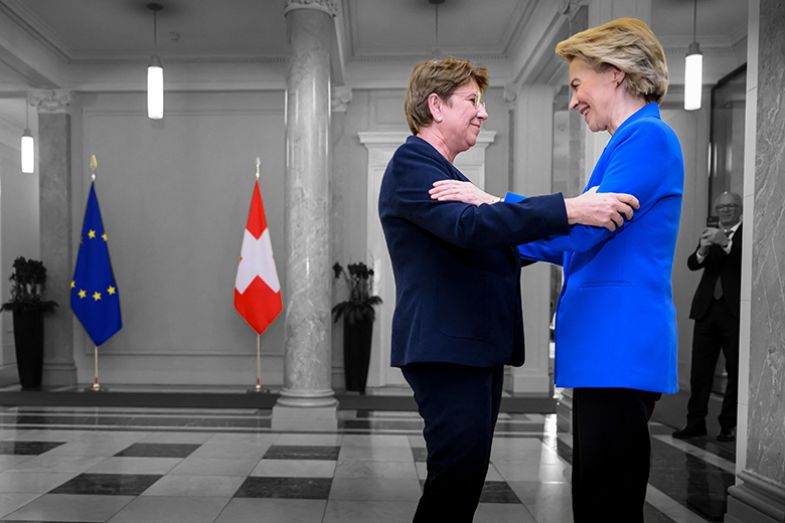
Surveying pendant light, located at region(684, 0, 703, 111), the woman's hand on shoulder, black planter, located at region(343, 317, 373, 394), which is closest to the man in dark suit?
pendant light, located at region(684, 0, 703, 111)

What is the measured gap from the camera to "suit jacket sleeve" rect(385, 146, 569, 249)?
4.42ft

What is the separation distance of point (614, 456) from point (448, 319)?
43 cm

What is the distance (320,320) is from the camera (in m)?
5.48

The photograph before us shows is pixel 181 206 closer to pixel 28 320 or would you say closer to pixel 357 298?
pixel 28 320

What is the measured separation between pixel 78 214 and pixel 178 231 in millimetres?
1256

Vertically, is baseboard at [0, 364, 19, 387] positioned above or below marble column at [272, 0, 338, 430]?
below

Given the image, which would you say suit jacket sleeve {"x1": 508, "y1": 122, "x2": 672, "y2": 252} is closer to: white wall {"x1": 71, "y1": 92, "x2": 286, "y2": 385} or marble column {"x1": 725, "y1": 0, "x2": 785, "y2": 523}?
marble column {"x1": 725, "y1": 0, "x2": 785, "y2": 523}

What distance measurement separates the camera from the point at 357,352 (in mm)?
7477

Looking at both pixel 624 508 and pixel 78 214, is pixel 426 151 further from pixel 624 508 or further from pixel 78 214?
pixel 78 214

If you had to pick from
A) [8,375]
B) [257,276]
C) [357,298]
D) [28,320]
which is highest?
[257,276]

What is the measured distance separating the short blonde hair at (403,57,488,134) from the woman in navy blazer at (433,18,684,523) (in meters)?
0.34

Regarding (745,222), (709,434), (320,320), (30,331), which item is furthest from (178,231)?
(745,222)

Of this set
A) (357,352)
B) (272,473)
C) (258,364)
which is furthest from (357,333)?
(272,473)

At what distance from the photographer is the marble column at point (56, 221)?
801cm
